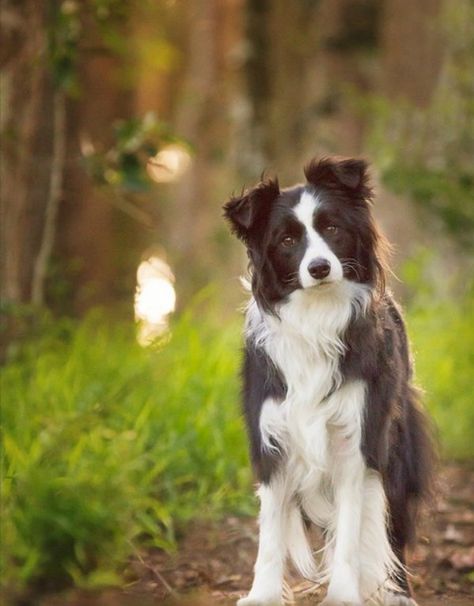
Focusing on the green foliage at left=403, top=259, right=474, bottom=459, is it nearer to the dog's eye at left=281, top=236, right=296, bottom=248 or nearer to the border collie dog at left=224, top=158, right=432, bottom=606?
the border collie dog at left=224, top=158, right=432, bottom=606

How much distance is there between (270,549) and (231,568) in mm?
1012

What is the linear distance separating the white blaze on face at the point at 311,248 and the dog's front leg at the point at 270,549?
2.88 feet

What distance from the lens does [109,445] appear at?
603 cm

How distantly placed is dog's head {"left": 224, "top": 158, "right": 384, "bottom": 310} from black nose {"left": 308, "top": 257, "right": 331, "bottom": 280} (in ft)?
0.18

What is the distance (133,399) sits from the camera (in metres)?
7.17

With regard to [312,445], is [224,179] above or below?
above

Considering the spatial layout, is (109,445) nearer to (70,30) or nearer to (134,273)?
(70,30)

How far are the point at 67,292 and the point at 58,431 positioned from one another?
12.6ft

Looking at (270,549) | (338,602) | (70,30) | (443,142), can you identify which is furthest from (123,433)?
(443,142)

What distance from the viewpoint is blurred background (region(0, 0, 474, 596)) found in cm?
523

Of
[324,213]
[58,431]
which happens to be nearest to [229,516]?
[58,431]

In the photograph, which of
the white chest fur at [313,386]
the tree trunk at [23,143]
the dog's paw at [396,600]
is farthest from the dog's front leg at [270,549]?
the tree trunk at [23,143]

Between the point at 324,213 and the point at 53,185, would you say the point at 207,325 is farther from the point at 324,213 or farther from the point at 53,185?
the point at 324,213

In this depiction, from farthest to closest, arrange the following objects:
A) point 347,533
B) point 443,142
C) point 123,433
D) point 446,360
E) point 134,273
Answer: point 443,142
point 134,273
point 446,360
point 123,433
point 347,533
